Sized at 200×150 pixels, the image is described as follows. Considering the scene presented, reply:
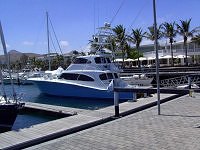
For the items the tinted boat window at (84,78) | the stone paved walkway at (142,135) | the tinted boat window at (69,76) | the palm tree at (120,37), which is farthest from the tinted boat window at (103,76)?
the palm tree at (120,37)

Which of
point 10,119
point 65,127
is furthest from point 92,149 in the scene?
point 10,119

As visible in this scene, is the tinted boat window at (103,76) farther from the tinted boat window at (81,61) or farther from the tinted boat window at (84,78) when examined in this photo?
the tinted boat window at (81,61)

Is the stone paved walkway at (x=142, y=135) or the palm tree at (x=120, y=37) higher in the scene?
the palm tree at (x=120, y=37)

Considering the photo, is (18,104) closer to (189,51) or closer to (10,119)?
(10,119)

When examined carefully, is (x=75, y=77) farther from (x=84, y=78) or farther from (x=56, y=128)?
(x=56, y=128)

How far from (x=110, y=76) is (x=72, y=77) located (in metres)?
3.55

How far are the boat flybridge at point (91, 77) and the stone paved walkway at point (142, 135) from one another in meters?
16.2

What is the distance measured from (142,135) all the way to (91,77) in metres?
20.0

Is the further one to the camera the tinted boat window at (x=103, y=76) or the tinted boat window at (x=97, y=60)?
the tinted boat window at (x=97, y=60)

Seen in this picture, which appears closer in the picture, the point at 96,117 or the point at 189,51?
the point at 96,117

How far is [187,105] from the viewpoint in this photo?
15.3 metres

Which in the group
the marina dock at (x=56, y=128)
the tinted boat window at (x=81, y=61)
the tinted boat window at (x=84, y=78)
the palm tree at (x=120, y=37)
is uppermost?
the palm tree at (x=120, y=37)

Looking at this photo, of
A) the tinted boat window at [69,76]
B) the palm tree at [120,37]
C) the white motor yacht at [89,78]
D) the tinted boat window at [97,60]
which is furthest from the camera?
the palm tree at [120,37]

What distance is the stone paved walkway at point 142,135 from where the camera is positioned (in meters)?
9.04
